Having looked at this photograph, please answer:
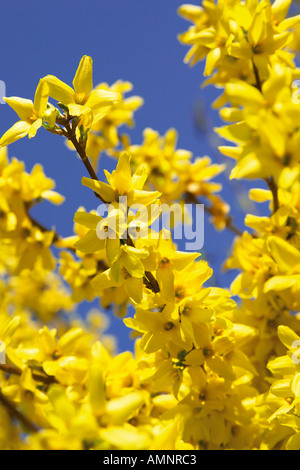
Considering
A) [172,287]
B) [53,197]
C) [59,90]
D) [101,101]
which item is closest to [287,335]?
[172,287]

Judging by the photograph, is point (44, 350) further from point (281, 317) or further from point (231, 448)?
point (281, 317)

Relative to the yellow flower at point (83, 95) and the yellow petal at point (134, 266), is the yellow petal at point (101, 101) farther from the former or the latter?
the yellow petal at point (134, 266)

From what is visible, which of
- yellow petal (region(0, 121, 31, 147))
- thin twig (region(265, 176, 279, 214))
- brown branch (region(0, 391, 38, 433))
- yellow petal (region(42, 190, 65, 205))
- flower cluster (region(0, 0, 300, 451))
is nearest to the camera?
flower cluster (region(0, 0, 300, 451))

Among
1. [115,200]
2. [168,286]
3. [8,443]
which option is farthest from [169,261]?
[8,443]

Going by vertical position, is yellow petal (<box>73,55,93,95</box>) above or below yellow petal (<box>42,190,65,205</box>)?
below

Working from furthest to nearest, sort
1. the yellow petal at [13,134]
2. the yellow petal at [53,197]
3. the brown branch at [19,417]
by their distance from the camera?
1. the yellow petal at [53,197]
2. the brown branch at [19,417]
3. the yellow petal at [13,134]

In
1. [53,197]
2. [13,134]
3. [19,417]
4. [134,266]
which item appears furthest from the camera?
[53,197]

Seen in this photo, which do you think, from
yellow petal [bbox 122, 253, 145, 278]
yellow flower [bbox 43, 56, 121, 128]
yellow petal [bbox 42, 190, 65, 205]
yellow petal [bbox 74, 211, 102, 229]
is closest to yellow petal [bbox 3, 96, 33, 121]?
yellow flower [bbox 43, 56, 121, 128]

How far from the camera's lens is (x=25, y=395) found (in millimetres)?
1779

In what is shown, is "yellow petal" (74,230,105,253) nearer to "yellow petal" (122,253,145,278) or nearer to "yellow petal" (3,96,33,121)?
"yellow petal" (122,253,145,278)

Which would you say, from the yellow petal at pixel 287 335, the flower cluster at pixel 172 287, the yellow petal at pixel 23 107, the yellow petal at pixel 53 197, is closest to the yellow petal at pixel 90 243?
the flower cluster at pixel 172 287

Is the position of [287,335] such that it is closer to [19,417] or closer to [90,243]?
[90,243]

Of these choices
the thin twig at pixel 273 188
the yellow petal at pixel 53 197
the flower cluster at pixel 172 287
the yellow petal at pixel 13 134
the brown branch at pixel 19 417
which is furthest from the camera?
the yellow petal at pixel 53 197

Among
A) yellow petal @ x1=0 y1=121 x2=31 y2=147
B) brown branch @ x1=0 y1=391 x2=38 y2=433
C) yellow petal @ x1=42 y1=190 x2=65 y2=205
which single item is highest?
yellow petal @ x1=42 y1=190 x2=65 y2=205
